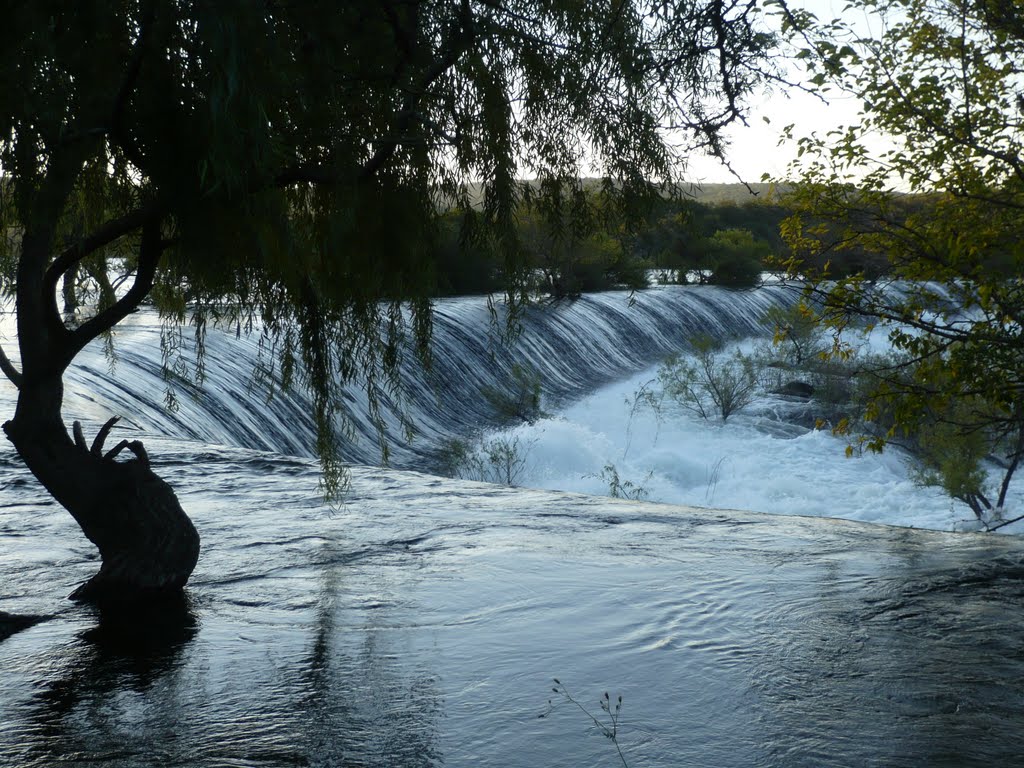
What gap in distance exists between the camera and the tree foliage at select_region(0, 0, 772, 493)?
12.5ft

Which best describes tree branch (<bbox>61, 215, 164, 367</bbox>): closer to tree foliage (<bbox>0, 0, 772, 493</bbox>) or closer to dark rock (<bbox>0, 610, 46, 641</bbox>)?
tree foliage (<bbox>0, 0, 772, 493</bbox>)

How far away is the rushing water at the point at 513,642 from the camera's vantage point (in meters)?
3.81

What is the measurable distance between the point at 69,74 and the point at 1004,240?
17.5 ft

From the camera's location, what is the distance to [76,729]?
3.87 meters

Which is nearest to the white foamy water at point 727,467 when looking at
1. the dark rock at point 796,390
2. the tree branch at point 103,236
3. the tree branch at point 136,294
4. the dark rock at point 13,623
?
the dark rock at point 796,390

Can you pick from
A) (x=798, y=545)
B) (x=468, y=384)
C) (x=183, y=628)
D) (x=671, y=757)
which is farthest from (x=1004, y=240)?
(x=468, y=384)

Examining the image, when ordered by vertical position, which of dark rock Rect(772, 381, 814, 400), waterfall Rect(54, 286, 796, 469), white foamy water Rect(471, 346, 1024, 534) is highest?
waterfall Rect(54, 286, 796, 469)

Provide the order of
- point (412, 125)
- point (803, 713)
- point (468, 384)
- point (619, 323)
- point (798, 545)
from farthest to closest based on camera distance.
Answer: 1. point (619, 323)
2. point (468, 384)
3. point (798, 545)
4. point (412, 125)
5. point (803, 713)

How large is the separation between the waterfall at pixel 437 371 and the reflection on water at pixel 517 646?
865 mm

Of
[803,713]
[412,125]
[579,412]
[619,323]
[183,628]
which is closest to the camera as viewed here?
[803,713]

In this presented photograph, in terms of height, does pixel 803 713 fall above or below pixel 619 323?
below

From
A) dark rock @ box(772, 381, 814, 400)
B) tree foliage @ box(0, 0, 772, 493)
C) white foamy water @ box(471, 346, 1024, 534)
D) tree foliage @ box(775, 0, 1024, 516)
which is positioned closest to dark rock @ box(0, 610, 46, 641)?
tree foliage @ box(0, 0, 772, 493)

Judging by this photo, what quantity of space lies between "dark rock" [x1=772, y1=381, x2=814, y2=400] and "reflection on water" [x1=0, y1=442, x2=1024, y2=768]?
11.8 meters

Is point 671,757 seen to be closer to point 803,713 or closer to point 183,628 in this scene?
point 803,713
